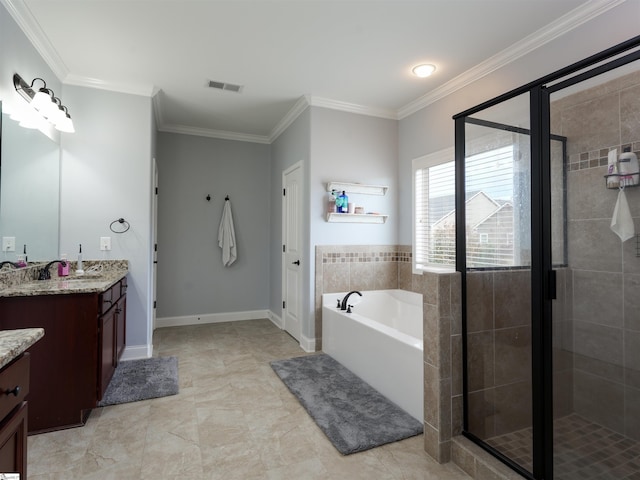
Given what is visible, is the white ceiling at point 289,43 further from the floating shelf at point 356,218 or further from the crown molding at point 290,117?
the floating shelf at point 356,218

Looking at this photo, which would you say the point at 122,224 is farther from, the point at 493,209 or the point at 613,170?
the point at 613,170

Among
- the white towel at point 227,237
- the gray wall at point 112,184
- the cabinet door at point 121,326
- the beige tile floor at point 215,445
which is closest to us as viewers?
the beige tile floor at point 215,445

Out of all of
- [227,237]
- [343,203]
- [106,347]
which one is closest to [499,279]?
[343,203]

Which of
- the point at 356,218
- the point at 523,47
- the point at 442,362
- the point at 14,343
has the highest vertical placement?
the point at 523,47

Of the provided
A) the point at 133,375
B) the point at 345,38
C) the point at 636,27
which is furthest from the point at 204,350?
the point at 636,27

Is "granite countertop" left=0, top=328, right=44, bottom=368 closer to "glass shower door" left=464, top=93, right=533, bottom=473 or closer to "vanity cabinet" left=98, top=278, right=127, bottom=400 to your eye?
"vanity cabinet" left=98, top=278, right=127, bottom=400

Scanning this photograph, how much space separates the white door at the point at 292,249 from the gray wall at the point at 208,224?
0.75m

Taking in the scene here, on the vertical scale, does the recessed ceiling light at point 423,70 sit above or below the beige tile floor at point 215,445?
above

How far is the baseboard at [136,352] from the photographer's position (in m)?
3.29

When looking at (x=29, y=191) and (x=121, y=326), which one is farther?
(x=121, y=326)

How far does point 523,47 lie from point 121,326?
3.94m

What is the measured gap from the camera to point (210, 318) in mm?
4805

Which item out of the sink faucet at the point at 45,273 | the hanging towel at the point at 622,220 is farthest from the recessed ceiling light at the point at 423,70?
the sink faucet at the point at 45,273

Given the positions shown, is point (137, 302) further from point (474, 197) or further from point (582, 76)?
point (582, 76)
